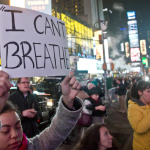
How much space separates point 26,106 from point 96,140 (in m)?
1.69

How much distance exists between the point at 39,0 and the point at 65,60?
397 inches

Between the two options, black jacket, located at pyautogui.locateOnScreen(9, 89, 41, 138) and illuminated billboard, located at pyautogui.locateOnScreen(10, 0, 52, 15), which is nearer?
black jacket, located at pyautogui.locateOnScreen(9, 89, 41, 138)

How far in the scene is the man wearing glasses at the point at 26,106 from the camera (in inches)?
112

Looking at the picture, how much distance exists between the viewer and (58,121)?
161 cm

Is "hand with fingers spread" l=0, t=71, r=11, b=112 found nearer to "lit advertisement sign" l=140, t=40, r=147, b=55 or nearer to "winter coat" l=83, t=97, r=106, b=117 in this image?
"winter coat" l=83, t=97, r=106, b=117

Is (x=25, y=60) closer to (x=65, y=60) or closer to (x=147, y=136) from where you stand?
(x=65, y=60)

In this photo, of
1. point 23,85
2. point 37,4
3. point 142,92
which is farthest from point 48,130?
point 37,4

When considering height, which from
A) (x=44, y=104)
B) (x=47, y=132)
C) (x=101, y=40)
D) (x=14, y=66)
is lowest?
(x=44, y=104)

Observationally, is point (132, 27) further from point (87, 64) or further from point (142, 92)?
point (142, 92)

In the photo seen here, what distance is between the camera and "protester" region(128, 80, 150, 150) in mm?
2428

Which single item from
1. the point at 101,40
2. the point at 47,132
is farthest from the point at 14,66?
the point at 101,40

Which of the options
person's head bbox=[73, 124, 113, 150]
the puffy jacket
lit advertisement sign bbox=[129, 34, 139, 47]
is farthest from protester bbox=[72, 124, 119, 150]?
lit advertisement sign bbox=[129, 34, 139, 47]

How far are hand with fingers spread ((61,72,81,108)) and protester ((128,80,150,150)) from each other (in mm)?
1491

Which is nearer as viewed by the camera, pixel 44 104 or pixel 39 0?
pixel 44 104
